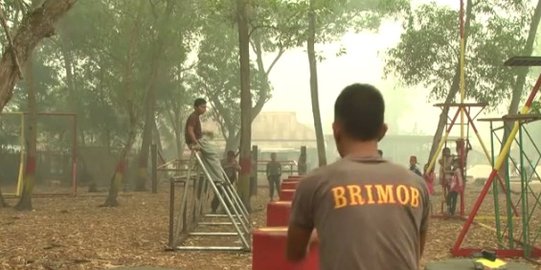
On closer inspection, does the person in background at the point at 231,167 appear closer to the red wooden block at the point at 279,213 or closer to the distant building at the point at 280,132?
the red wooden block at the point at 279,213

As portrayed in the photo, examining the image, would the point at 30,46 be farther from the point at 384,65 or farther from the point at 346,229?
the point at 384,65

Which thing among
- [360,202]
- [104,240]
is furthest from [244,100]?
[360,202]

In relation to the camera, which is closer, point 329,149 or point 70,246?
point 70,246

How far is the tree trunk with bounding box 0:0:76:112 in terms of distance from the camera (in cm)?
717

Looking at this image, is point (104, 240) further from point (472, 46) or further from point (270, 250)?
point (472, 46)

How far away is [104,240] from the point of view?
1055cm

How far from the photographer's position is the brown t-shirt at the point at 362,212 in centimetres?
231

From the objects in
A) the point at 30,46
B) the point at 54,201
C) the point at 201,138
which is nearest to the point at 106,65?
the point at 54,201

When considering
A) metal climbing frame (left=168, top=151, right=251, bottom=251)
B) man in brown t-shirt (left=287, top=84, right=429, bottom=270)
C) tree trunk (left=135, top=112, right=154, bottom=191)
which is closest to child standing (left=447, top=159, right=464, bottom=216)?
metal climbing frame (left=168, top=151, right=251, bottom=251)

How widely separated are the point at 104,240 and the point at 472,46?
587 inches

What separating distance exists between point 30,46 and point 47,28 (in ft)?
1.13

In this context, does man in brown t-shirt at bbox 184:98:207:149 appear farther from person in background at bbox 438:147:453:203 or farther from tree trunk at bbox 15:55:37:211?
tree trunk at bbox 15:55:37:211

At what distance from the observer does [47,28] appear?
25.9 ft

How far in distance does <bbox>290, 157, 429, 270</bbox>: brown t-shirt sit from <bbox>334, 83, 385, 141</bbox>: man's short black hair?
0.10 meters
